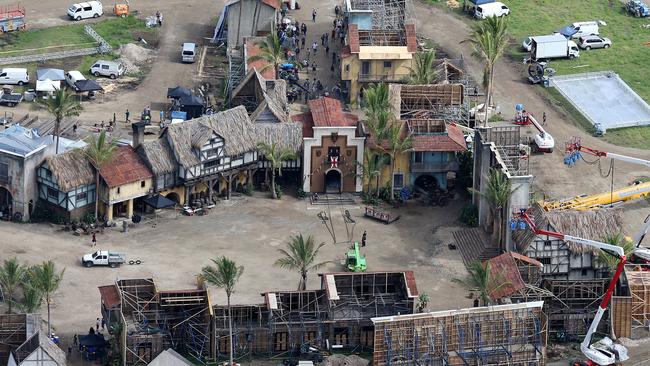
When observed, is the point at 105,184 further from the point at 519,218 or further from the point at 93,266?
the point at 519,218

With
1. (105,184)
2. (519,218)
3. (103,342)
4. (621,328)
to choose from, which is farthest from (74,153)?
(621,328)

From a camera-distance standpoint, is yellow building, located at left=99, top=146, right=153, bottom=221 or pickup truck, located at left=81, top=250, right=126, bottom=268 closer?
pickup truck, located at left=81, top=250, right=126, bottom=268

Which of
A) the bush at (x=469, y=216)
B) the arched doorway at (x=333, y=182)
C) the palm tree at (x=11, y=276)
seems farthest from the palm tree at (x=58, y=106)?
the bush at (x=469, y=216)

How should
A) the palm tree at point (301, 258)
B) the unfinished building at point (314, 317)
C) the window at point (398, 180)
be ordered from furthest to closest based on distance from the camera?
the window at point (398, 180) < the palm tree at point (301, 258) < the unfinished building at point (314, 317)

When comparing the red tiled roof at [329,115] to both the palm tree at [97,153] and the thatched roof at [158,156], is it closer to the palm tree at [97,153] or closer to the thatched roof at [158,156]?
the thatched roof at [158,156]

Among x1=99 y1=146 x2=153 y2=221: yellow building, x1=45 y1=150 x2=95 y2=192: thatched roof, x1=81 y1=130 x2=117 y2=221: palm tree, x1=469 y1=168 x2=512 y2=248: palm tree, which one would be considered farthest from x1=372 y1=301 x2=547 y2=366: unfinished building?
x1=45 y1=150 x2=95 y2=192: thatched roof

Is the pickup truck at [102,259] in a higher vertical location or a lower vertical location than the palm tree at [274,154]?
lower

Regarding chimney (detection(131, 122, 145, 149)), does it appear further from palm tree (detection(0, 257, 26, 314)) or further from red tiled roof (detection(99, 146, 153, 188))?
palm tree (detection(0, 257, 26, 314))

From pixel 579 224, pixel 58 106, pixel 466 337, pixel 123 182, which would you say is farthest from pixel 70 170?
pixel 579 224
